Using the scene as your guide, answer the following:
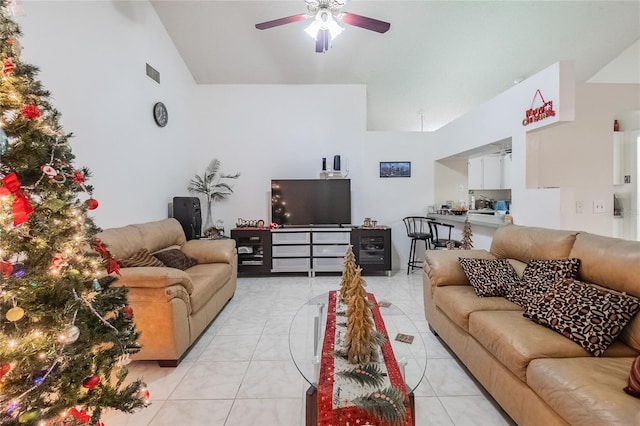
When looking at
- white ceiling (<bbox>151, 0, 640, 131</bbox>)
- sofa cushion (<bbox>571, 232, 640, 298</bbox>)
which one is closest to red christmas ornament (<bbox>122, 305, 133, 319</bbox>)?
sofa cushion (<bbox>571, 232, 640, 298</bbox>)

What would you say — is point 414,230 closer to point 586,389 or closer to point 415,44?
point 415,44

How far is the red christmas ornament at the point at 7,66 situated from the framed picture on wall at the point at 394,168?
4642mm

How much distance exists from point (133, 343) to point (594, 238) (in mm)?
2733

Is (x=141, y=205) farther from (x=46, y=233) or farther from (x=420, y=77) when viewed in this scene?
(x=420, y=77)

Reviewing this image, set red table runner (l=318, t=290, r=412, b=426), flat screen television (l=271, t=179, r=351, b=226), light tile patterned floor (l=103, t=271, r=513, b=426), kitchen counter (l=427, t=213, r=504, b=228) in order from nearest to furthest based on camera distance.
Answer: red table runner (l=318, t=290, r=412, b=426)
light tile patterned floor (l=103, t=271, r=513, b=426)
kitchen counter (l=427, t=213, r=504, b=228)
flat screen television (l=271, t=179, r=351, b=226)

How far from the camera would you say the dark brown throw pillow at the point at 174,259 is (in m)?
2.98

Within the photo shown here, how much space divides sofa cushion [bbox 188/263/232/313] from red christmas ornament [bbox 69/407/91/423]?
128 cm

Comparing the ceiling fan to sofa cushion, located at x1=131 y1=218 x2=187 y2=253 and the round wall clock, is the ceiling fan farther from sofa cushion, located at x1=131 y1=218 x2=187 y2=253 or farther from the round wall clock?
sofa cushion, located at x1=131 y1=218 x2=187 y2=253

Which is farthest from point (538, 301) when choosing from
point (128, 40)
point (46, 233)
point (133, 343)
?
point (128, 40)

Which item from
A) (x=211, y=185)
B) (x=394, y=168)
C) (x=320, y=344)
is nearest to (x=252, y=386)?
(x=320, y=344)

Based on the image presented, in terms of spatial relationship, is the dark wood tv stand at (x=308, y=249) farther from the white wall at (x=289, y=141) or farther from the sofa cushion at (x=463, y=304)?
the sofa cushion at (x=463, y=304)

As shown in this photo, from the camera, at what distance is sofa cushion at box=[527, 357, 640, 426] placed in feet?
3.55

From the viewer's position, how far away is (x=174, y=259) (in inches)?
121

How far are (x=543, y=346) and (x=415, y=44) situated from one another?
161 inches
